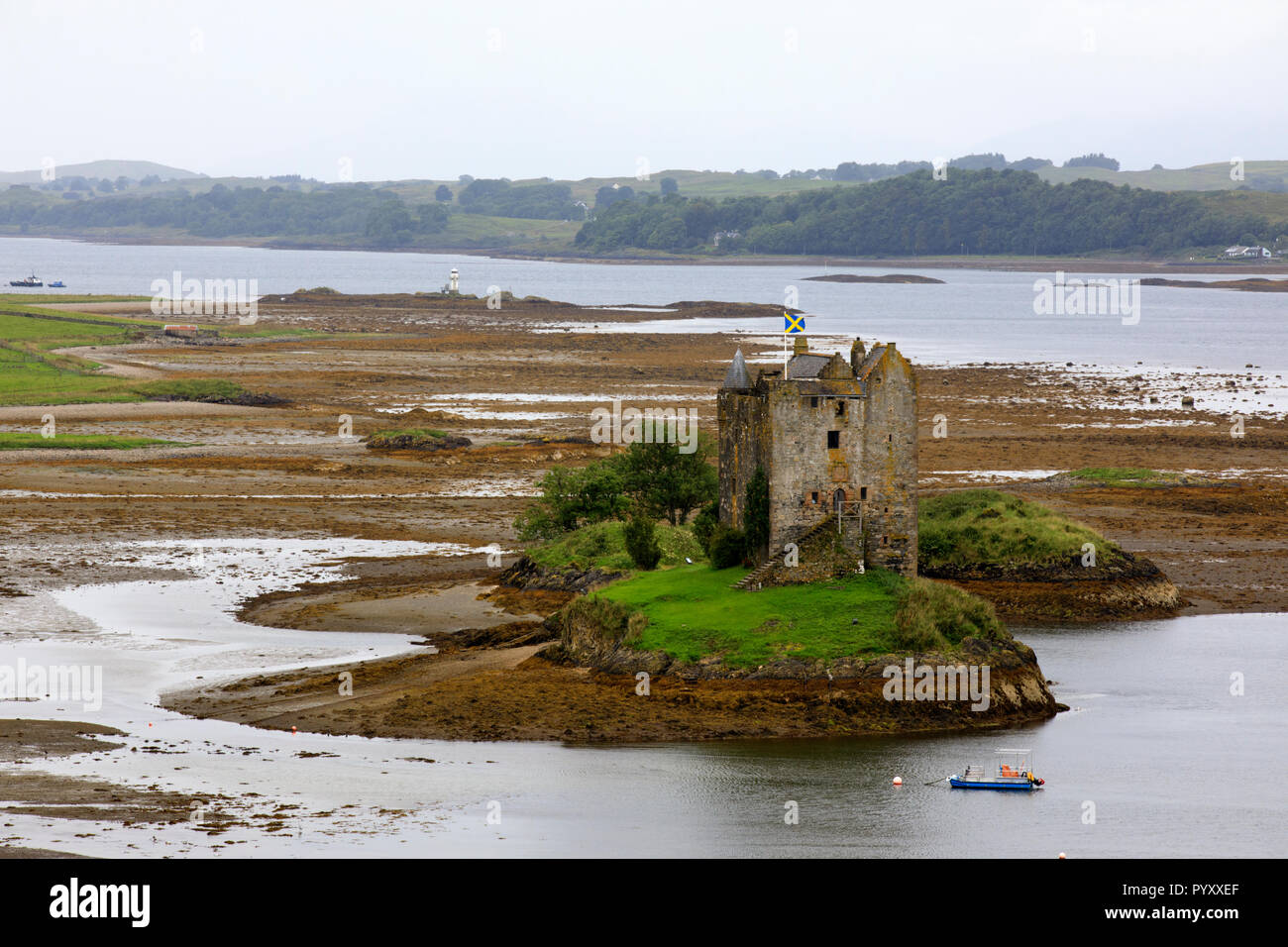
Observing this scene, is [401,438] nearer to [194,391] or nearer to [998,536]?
[194,391]

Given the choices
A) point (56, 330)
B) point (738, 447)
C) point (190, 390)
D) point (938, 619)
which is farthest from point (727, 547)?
point (56, 330)

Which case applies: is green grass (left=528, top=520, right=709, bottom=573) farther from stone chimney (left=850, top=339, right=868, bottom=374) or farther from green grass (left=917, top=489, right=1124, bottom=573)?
green grass (left=917, top=489, right=1124, bottom=573)

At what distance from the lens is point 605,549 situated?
191ft

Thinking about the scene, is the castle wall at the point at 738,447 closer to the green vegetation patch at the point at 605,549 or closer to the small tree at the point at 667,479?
the green vegetation patch at the point at 605,549

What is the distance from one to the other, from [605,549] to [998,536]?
1500cm

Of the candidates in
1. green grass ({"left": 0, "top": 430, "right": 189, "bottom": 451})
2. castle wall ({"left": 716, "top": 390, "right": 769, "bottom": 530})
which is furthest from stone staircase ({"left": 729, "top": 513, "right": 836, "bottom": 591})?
green grass ({"left": 0, "top": 430, "right": 189, "bottom": 451})

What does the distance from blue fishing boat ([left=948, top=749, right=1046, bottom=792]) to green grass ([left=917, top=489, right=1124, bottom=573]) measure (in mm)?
21619

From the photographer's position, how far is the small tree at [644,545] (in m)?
54.4

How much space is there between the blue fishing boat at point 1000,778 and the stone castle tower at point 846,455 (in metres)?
9.29

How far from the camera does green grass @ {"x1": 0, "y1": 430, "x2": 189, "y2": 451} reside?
89.2 metres

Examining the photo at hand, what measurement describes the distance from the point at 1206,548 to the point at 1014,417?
39.4 m

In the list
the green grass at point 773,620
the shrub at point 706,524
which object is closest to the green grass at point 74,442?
the shrub at point 706,524
